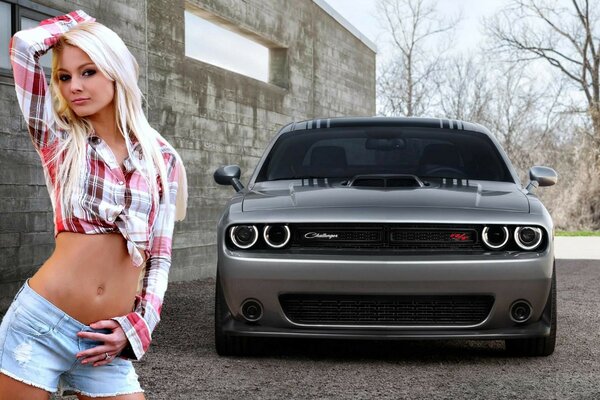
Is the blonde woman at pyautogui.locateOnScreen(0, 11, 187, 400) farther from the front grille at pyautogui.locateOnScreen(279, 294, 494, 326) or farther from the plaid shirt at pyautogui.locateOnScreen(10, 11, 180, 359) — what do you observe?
the front grille at pyautogui.locateOnScreen(279, 294, 494, 326)

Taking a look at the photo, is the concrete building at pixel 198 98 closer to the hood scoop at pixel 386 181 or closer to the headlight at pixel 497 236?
the hood scoop at pixel 386 181

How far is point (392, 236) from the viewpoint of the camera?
17.5 feet

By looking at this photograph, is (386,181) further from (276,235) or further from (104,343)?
(104,343)

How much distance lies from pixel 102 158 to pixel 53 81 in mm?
217

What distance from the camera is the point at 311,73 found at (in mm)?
16422

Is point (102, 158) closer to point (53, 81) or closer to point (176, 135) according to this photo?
point (53, 81)

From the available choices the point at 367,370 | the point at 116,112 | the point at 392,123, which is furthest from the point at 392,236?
the point at 116,112

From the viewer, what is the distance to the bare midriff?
2062mm

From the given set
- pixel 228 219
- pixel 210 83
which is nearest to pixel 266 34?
pixel 210 83

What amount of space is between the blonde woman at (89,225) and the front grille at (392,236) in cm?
313

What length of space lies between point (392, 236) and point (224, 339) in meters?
1.20

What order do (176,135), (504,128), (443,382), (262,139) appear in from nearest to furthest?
(443,382)
(176,135)
(262,139)
(504,128)

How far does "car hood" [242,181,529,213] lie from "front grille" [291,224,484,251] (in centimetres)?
13

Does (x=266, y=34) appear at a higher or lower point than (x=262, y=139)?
higher
